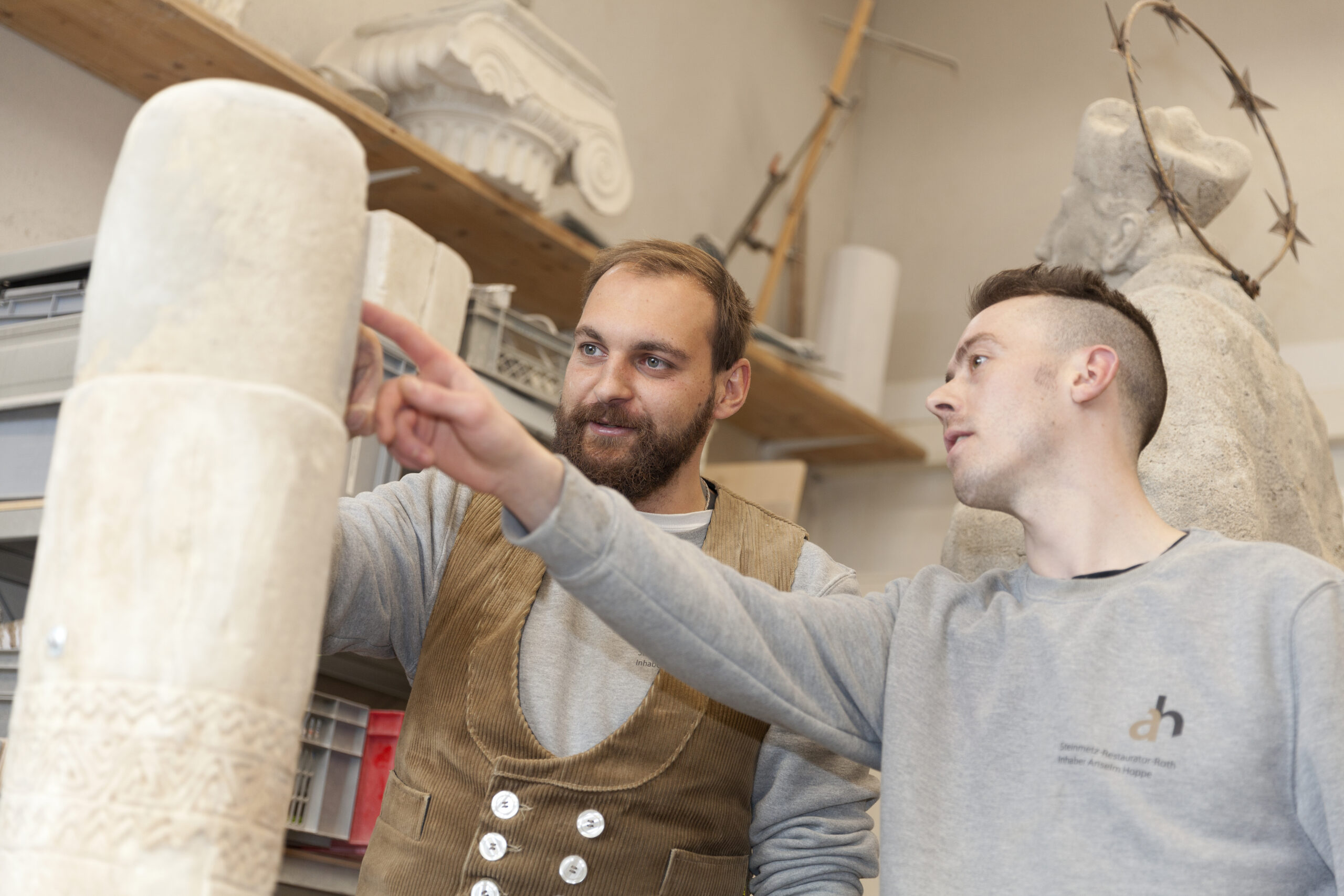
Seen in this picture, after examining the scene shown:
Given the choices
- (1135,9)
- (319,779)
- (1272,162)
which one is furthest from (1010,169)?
(319,779)

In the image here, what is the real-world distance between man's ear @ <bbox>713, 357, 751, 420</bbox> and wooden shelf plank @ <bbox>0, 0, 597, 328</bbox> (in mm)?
1108

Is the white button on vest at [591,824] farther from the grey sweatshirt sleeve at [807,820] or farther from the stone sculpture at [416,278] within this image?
the stone sculpture at [416,278]

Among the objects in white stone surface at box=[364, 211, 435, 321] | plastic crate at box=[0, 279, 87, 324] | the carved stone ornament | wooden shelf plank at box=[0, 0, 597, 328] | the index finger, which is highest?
the carved stone ornament

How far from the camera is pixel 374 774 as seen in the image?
2291mm

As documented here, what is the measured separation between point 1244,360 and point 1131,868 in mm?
1189

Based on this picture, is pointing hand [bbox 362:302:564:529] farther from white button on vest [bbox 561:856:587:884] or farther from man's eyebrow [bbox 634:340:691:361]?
man's eyebrow [bbox 634:340:691:361]

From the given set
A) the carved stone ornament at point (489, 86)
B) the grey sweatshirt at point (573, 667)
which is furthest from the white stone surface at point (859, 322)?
the grey sweatshirt at point (573, 667)

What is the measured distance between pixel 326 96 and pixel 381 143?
0.21 metres

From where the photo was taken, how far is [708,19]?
462cm

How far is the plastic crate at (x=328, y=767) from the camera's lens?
2.22 metres

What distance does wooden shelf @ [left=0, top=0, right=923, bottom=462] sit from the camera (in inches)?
97.0

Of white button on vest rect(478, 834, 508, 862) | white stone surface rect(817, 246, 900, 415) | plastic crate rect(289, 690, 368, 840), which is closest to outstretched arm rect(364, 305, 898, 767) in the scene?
white button on vest rect(478, 834, 508, 862)

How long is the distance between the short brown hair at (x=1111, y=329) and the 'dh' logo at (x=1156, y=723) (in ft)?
1.32

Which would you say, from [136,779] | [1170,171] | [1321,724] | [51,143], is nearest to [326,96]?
[51,143]
